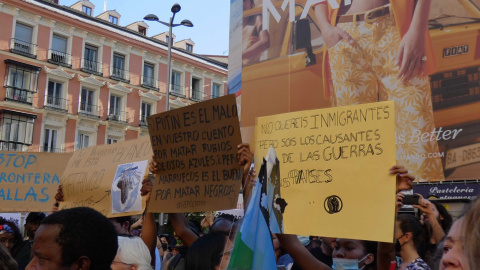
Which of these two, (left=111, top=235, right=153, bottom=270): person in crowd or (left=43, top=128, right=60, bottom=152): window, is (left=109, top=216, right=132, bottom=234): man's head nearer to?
(left=111, top=235, right=153, bottom=270): person in crowd

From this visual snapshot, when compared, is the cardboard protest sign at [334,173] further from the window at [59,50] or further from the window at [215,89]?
the window at [215,89]

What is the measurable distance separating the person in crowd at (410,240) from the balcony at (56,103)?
90.1ft

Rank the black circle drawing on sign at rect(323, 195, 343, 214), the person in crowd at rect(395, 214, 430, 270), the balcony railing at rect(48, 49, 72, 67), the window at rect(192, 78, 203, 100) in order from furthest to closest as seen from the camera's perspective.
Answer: the window at rect(192, 78, 203, 100) → the balcony railing at rect(48, 49, 72, 67) → the person in crowd at rect(395, 214, 430, 270) → the black circle drawing on sign at rect(323, 195, 343, 214)

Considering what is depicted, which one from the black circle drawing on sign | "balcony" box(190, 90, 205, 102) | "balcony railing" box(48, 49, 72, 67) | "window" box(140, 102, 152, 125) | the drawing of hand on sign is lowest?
the black circle drawing on sign

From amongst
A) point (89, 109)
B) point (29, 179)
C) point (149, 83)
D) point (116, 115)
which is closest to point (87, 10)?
point (149, 83)

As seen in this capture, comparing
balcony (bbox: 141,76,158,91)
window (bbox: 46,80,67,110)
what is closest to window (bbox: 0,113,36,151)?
window (bbox: 46,80,67,110)

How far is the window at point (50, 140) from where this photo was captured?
96.4ft

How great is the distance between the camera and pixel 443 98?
14320 mm

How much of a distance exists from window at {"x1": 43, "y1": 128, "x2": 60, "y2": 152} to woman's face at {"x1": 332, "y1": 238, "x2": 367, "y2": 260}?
2775 cm

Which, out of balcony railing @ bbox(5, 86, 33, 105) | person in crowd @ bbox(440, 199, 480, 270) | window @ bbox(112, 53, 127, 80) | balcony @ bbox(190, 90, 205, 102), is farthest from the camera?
balcony @ bbox(190, 90, 205, 102)

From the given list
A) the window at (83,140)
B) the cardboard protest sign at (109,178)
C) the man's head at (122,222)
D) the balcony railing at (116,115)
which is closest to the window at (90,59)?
the balcony railing at (116,115)

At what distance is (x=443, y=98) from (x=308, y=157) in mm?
12056

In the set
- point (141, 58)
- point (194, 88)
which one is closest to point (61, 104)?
point (141, 58)

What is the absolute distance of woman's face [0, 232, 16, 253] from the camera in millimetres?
4947
